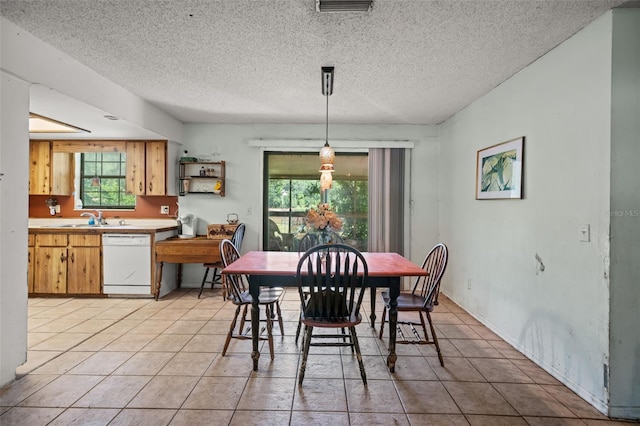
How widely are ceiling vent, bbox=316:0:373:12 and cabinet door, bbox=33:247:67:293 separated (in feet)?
13.9

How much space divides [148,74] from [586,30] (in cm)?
341

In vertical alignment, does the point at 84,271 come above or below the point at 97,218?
below

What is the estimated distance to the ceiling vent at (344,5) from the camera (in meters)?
1.89

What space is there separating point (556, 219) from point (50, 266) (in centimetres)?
540

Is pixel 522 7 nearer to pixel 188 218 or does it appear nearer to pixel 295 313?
pixel 295 313

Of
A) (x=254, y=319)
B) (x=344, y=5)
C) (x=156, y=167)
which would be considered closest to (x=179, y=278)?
(x=156, y=167)

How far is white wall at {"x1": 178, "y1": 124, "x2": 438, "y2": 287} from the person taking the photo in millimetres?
4855

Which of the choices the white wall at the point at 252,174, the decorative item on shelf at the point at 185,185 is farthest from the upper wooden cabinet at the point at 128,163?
the white wall at the point at 252,174

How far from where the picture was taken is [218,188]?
477cm

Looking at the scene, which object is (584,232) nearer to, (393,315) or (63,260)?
(393,315)

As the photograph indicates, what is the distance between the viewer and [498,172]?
10.3 feet

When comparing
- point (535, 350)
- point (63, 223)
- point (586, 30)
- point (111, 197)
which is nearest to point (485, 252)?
point (535, 350)

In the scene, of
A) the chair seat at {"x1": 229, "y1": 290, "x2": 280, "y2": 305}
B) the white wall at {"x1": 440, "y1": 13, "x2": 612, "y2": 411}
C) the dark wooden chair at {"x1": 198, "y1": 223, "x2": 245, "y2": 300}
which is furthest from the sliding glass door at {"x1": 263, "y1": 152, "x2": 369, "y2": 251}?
the chair seat at {"x1": 229, "y1": 290, "x2": 280, "y2": 305}

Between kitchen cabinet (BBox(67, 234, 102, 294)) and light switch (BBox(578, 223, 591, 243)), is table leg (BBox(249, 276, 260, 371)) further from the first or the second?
kitchen cabinet (BBox(67, 234, 102, 294))
